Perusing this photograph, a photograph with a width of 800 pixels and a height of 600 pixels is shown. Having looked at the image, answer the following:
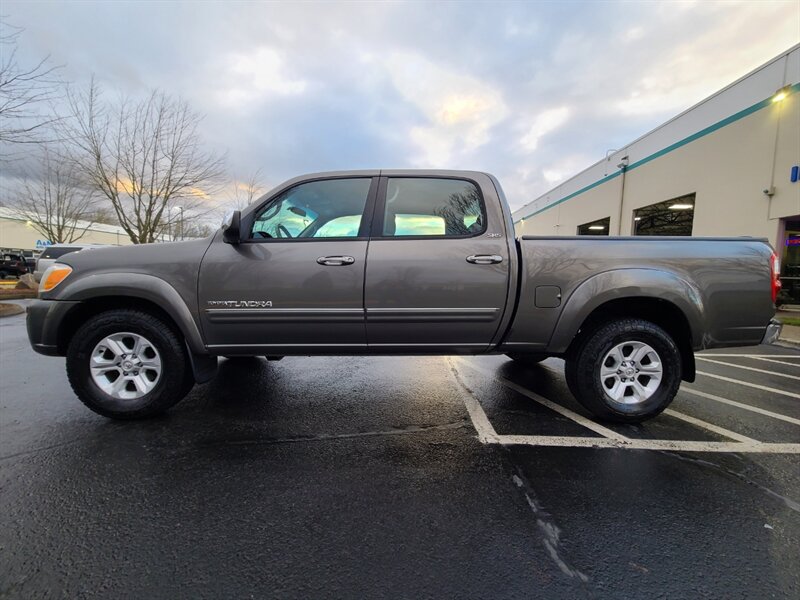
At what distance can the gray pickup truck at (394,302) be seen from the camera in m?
3.07

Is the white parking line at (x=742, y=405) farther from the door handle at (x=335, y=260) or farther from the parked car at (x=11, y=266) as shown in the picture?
the parked car at (x=11, y=266)

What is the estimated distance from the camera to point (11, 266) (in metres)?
25.1

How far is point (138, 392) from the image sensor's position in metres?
3.19

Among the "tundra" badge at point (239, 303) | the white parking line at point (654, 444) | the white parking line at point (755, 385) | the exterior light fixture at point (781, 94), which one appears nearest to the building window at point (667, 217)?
the exterior light fixture at point (781, 94)

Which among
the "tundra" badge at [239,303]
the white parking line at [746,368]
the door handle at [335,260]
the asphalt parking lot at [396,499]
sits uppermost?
the door handle at [335,260]

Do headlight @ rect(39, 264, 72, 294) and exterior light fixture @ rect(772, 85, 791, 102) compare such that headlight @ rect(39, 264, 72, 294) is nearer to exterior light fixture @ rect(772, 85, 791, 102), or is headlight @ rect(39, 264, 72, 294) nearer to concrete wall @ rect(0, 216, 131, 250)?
exterior light fixture @ rect(772, 85, 791, 102)

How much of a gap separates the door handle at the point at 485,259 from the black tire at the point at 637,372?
104 cm

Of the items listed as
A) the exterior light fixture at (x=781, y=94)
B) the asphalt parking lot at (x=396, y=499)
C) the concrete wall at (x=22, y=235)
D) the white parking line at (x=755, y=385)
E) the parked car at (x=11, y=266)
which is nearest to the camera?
the asphalt parking lot at (x=396, y=499)

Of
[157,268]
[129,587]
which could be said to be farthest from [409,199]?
[129,587]

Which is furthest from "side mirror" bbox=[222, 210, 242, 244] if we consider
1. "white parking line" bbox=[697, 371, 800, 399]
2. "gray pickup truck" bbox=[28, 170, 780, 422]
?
"white parking line" bbox=[697, 371, 800, 399]

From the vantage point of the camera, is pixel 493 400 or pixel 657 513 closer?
pixel 657 513

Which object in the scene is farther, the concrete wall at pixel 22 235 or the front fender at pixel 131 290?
the concrete wall at pixel 22 235

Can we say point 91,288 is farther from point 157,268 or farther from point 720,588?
point 720,588

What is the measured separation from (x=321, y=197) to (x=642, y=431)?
11.0ft
